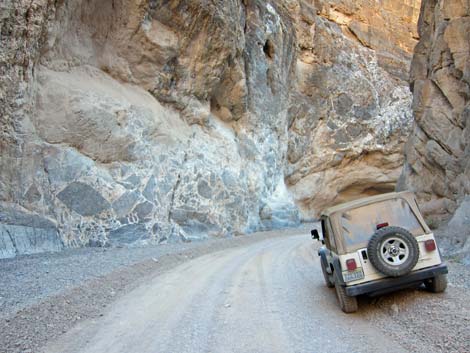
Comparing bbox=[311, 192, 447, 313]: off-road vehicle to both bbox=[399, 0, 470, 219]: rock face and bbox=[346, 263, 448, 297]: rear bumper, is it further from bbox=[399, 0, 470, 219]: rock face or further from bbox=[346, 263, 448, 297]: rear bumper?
bbox=[399, 0, 470, 219]: rock face

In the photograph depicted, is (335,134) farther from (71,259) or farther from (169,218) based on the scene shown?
(71,259)

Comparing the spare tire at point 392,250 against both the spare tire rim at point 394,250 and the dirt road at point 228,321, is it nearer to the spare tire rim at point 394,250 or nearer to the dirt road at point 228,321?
the spare tire rim at point 394,250

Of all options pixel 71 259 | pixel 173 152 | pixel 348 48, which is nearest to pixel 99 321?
pixel 71 259

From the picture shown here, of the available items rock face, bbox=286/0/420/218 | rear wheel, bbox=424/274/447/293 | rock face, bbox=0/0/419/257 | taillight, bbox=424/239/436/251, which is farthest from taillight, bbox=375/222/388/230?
rock face, bbox=286/0/420/218

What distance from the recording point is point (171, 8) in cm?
2033

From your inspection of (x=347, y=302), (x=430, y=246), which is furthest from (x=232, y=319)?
(x=430, y=246)

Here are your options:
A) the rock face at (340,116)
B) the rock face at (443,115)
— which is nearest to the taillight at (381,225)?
the rock face at (443,115)

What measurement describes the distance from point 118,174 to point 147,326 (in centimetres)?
1255

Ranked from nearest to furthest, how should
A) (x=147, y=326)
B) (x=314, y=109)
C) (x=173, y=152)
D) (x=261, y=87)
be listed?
(x=147, y=326) < (x=173, y=152) < (x=261, y=87) < (x=314, y=109)

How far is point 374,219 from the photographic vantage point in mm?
6059

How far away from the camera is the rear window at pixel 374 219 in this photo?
5930mm

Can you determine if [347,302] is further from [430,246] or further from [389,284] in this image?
[430,246]

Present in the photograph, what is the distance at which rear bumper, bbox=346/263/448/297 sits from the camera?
18.2 feet

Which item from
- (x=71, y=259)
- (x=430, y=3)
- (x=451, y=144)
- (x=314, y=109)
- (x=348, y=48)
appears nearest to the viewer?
(x=71, y=259)
